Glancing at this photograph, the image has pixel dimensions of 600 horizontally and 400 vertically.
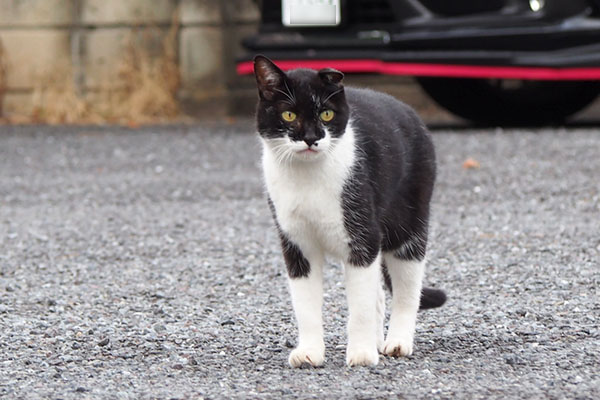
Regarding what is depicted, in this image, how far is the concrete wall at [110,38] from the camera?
33.2 feet

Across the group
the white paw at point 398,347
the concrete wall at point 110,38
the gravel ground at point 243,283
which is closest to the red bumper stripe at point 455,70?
the gravel ground at point 243,283

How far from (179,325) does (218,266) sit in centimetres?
95

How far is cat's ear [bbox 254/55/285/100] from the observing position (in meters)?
3.03

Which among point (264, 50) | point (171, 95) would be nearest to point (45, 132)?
point (171, 95)

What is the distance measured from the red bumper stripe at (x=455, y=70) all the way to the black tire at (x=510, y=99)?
504mm

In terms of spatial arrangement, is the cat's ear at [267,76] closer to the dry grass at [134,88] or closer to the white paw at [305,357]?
the white paw at [305,357]

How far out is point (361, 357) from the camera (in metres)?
3.01

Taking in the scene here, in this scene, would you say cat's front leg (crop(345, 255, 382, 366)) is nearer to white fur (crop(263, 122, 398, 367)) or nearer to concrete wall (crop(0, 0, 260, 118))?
white fur (crop(263, 122, 398, 367))

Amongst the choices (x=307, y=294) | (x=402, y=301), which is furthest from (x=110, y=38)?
(x=307, y=294)

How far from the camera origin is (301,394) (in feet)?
8.98

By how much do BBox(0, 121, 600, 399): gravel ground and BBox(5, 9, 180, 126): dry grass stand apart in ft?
7.95

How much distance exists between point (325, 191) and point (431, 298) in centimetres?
70

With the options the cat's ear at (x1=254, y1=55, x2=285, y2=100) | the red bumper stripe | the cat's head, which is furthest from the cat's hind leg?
the red bumper stripe

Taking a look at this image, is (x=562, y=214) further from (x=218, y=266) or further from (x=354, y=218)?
(x=354, y=218)
